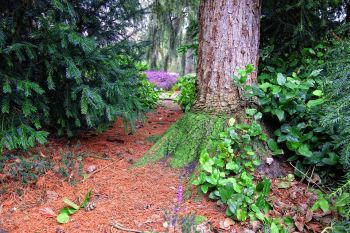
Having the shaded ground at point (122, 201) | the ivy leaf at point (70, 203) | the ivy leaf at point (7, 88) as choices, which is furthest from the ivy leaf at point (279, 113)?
the ivy leaf at point (7, 88)

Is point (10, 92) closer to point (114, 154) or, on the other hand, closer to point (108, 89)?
point (108, 89)

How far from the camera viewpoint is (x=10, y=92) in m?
2.59

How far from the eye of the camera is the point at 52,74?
2984 millimetres

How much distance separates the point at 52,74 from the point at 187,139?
1.52 meters

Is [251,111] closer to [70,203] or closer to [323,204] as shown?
[323,204]

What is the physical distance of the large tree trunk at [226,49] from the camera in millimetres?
2771

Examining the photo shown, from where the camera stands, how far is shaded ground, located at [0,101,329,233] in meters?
2.11

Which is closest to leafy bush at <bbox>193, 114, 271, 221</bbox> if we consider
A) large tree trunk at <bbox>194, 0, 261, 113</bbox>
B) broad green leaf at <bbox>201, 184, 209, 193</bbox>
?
broad green leaf at <bbox>201, 184, 209, 193</bbox>

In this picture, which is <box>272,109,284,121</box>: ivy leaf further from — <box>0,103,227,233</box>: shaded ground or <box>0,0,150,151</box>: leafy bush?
<box>0,0,150,151</box>: leafy bush

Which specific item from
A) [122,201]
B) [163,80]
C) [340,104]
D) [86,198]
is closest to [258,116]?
[340,104]

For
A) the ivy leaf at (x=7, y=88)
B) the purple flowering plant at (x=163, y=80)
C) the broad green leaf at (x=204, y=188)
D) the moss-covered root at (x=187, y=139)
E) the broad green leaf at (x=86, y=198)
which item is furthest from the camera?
the purple flowering plant at (x=163, y=80)

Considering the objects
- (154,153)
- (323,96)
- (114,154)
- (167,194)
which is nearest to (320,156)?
(323,96)

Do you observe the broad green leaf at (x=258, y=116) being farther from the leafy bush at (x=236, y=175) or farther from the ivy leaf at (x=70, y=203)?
the ivy leaf at (x=70, y=203)

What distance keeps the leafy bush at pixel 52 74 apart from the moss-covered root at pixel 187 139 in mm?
537
